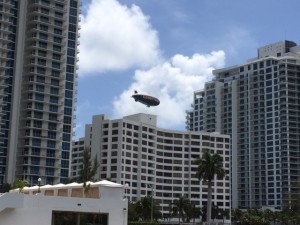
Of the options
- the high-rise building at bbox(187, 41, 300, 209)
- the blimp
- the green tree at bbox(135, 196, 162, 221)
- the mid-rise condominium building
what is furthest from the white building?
the high-rise building at bbox(187, 41, 300, 209)

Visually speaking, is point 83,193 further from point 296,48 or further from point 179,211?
point 296,48

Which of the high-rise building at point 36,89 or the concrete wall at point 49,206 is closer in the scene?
the concrete wall at point 49,206

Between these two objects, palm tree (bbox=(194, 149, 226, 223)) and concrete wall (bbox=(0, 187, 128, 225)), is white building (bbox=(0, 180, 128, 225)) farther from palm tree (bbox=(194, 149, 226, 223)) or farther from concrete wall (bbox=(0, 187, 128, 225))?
palm tree (bbox=(194, 149, 226, 223))

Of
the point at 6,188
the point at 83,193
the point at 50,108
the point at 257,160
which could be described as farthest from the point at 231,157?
the point at 83,193

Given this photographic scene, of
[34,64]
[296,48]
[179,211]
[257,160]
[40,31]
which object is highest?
[296,48]

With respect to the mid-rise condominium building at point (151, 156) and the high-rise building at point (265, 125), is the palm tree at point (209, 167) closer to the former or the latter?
the mid-rise condominium building at point (151, 156)

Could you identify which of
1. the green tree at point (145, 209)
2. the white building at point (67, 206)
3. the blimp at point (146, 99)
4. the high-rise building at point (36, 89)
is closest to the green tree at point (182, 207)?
the green tree at point (145, 209)
